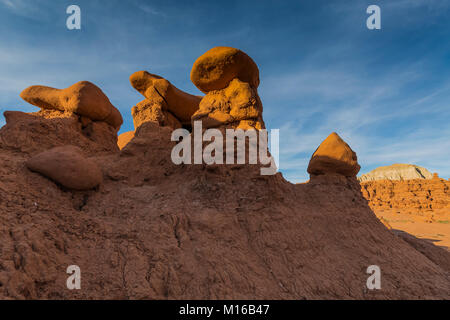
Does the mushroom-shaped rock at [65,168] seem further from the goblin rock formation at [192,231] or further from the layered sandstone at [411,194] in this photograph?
the layered sandstone at [411,194]

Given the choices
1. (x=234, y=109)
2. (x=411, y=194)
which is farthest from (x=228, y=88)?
(x=411, y=194)

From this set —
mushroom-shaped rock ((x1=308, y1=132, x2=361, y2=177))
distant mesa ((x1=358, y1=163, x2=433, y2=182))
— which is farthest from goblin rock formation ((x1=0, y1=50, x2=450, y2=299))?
distant mesa ((x1=358, y1=163, x2=433, y2=182))

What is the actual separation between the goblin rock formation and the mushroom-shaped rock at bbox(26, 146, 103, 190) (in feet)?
0.11

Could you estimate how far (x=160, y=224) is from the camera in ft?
9.09

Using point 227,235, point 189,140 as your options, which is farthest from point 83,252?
point 189,140

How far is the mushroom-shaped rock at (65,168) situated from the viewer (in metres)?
2.92

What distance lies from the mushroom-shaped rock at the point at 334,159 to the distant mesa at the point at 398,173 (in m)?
63.5

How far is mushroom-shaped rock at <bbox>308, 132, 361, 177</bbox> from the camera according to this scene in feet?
14.4

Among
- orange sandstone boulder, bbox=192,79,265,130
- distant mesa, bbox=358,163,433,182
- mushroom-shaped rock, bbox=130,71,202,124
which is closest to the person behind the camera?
orange sandstone boulder, bbox=192,79,265,130

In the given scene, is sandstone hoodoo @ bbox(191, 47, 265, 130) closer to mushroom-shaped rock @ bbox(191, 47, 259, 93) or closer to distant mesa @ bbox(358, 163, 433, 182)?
mushroom-shaped rock @ bbox(191, 47, 259, 93)

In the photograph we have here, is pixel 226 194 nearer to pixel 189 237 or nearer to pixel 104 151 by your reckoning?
pixel 189 237

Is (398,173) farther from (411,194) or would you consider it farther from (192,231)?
(192,231)

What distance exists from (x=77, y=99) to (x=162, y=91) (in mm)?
2070

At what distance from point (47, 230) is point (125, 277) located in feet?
3.34
